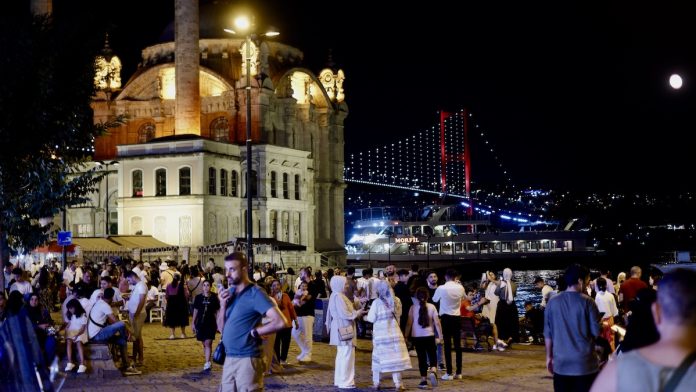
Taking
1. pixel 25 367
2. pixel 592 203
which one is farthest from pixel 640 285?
pixel 592 203

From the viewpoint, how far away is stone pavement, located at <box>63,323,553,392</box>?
1265 centimetres

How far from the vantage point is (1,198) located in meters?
13.8

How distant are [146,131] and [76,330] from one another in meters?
50.5

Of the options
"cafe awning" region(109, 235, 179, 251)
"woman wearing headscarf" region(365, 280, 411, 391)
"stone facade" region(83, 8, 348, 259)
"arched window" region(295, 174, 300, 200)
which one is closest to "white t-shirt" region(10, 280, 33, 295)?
"woman wearing headscarf" region(365, 280, 411, 391)

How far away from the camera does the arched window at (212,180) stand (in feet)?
164

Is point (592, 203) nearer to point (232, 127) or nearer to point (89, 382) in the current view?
point (232, 127)

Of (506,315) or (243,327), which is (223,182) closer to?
(506,315)

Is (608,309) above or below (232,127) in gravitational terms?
below

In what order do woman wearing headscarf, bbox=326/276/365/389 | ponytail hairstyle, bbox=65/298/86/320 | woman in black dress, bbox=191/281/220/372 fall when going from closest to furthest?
woman wearing headscarf, bbox=326/276/365/389 → ponytail hairstyle, bbox=65/298/86/320 → woman in black dress, bbox=191/281/220/372

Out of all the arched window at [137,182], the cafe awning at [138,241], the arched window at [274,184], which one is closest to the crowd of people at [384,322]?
the cafe awning at [138,241]

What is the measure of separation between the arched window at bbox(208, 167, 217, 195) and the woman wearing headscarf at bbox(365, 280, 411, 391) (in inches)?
1520

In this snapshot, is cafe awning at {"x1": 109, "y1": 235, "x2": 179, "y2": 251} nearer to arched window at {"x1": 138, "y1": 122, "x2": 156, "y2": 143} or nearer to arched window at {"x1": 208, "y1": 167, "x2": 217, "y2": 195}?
arched window at {"x1": 208, "y1": 167, "x2": 217, "y2": 195}

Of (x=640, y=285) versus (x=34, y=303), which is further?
(x=640, y=285)

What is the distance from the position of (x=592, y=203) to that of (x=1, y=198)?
113084 mm
